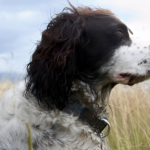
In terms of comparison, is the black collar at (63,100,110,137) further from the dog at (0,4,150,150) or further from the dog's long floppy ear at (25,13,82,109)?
the dog's long floppy ear at (25,13,82,109)

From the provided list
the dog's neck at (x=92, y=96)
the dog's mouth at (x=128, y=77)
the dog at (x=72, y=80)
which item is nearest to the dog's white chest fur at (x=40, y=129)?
the dog at (x=72, y=80)

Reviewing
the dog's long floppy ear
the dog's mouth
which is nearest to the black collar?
the dog's long floppy ear

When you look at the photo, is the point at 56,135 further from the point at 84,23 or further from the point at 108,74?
the point at 84,23

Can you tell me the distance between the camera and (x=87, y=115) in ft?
7.41

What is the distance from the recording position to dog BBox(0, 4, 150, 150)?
6.77 feet

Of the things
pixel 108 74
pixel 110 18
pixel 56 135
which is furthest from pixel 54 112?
pixel 110 18

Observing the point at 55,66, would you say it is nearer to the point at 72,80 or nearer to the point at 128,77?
the point at 72,80

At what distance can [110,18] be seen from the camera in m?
2.46

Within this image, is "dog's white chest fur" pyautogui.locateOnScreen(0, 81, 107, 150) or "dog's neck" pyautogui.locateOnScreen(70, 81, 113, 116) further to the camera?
"dog's neck" pyautogui.locateOnScreen(70, 81, 113, 116)

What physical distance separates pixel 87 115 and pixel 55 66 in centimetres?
60

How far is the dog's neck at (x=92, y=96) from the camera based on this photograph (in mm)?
2285

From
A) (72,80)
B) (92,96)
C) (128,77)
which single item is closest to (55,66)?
(72,80)

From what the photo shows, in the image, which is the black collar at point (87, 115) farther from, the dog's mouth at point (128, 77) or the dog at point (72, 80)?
the dog's mouth at point (128, 77)

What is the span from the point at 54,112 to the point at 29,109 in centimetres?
24
